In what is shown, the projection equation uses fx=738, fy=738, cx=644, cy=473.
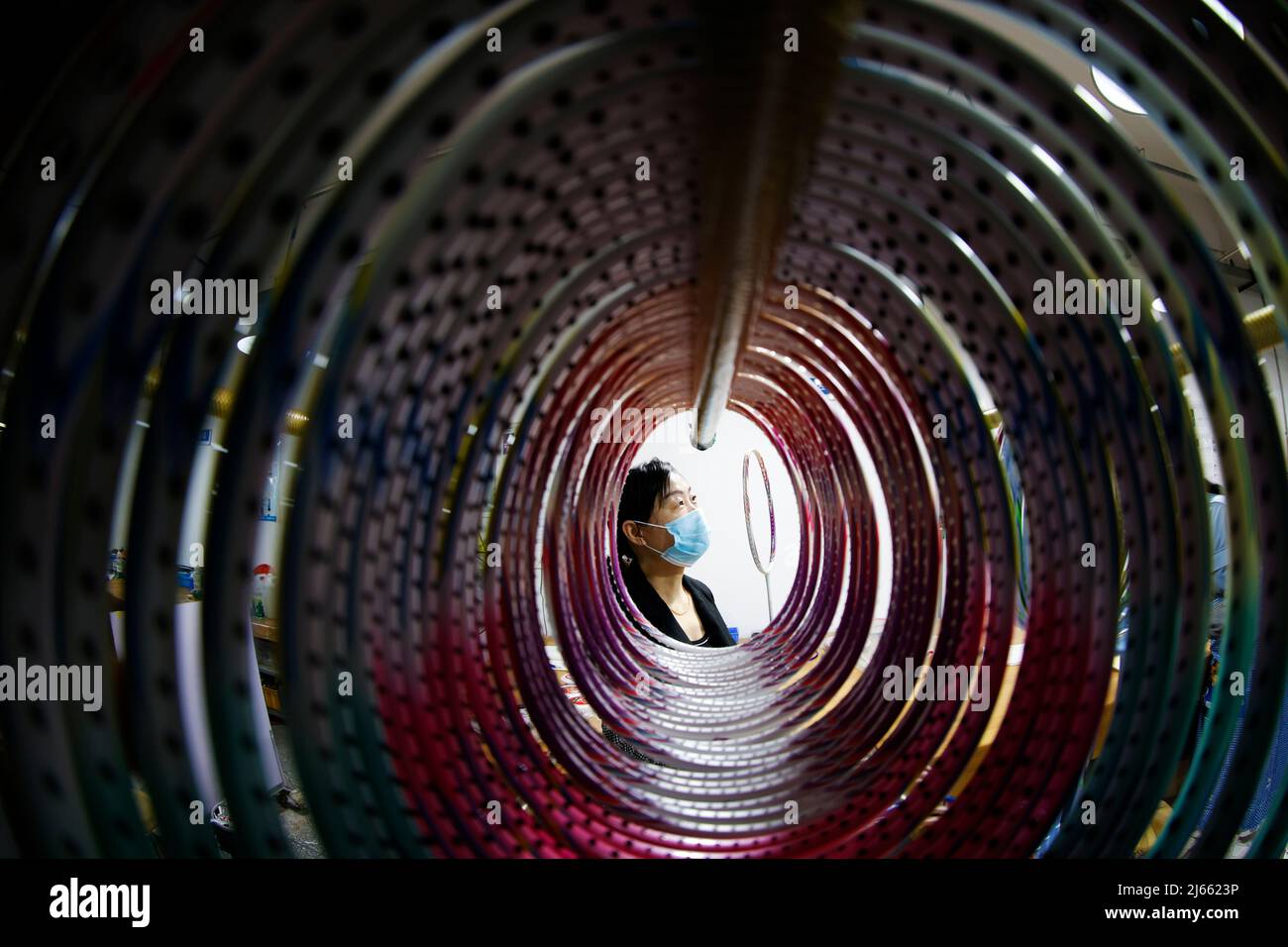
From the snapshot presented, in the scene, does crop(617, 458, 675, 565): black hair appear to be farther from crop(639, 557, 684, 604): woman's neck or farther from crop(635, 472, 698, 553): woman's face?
crop(639, 557, 684, 604): woman's neck

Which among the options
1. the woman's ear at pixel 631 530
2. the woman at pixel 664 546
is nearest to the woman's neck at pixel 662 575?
the woman at pixel 664 546

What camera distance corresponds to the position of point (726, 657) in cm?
211

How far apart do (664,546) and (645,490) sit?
0.24m

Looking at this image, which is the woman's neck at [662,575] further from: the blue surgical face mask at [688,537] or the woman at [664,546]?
the blue surgical face mask at [688,537]

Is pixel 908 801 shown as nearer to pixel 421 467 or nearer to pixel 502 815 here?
pixel 502 815

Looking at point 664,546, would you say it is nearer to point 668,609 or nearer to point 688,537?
point 688,537

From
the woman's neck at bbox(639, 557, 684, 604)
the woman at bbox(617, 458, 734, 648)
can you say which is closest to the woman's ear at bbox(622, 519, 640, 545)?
the woman at bbox(617, 458, 734, 648)

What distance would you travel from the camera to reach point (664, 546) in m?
2.91

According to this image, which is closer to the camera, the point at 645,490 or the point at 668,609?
the point at 668,609

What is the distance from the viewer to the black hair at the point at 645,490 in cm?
295

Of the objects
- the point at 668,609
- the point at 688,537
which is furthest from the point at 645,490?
the point at 668,609

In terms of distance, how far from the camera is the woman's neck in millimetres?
2986

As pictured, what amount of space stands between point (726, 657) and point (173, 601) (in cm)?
186
